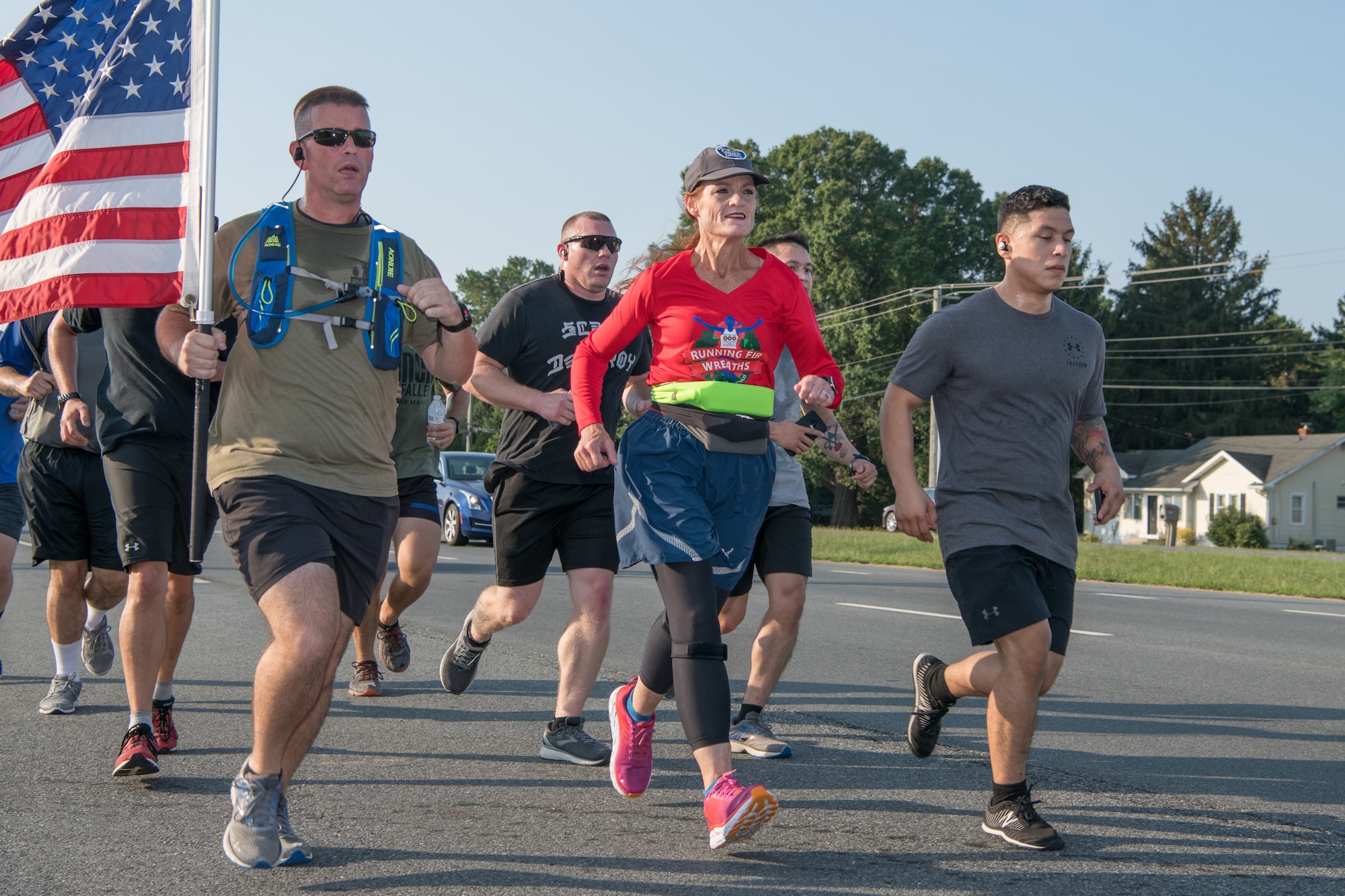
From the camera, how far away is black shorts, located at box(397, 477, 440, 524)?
731cm

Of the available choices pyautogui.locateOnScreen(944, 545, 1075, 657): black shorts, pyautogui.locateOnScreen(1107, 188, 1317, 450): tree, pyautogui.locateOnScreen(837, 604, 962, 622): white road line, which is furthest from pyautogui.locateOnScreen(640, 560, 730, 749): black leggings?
pyautogui.locateOnScreen(1107, 188, 1317, 450): tree

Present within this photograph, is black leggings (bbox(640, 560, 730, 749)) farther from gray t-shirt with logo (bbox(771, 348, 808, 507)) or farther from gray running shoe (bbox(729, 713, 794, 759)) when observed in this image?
gray t-shirt with logo (bbox(771, 348, 808, 507))

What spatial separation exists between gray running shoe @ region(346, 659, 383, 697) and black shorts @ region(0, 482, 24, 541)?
1844 millimetres

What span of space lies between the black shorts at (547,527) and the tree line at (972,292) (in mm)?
37314

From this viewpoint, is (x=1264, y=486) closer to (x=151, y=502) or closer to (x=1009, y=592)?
(x=1009, y=592)

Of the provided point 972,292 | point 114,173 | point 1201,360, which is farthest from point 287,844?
point 1201,360

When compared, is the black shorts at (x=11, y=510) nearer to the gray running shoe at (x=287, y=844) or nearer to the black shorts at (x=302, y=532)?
the black shorts at (x=302, y=532)

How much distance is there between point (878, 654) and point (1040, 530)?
16.0 feet

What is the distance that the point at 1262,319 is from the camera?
248ft

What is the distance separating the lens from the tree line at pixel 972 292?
182 feet

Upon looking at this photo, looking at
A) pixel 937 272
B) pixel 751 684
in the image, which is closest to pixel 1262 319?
pixel 937 272

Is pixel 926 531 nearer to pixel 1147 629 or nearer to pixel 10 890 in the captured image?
pixel 10 890

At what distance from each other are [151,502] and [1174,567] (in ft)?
66.1

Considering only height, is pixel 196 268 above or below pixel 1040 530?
above
